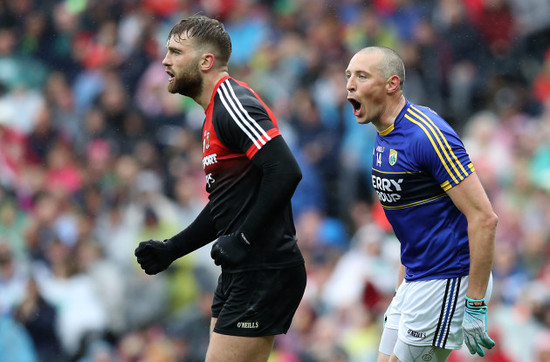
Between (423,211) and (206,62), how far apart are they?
1.45 meters

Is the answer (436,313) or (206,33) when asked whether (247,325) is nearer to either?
(436,313)

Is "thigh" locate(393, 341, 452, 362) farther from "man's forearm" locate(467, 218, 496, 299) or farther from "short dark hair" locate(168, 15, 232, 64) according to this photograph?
"short dark hair" locate(168, 15, 232, 64)

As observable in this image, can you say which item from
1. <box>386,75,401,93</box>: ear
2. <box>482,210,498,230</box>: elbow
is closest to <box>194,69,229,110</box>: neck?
<box>386,75,401,93</box>: ear

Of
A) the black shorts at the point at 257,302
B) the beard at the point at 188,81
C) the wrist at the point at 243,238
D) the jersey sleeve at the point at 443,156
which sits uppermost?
the beard at the point at 188,81

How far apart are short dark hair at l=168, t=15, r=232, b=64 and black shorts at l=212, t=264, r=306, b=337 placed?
4.06ft

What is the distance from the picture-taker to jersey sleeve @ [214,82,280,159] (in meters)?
4.74

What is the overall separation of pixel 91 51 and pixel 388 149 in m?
9.74

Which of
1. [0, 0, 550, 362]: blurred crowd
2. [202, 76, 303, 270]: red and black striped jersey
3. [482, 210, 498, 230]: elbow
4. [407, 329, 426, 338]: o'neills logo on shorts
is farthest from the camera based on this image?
[0, 0, 550, 362]: blurred crowd

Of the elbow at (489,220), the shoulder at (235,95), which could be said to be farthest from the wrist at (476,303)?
the shoulder at (235,95)

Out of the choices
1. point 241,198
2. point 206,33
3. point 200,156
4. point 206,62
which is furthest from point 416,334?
point 200,156

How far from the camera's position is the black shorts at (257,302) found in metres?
4.91

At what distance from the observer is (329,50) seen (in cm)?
1240

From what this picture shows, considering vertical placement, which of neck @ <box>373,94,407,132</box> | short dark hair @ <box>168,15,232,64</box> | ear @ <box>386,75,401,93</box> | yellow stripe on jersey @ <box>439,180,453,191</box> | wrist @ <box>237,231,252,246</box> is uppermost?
short dark hair @ <box>168,15,232,64</box>

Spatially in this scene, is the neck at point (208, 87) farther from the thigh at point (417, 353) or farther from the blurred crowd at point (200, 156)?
the blurred crowd at point (200, 156)
